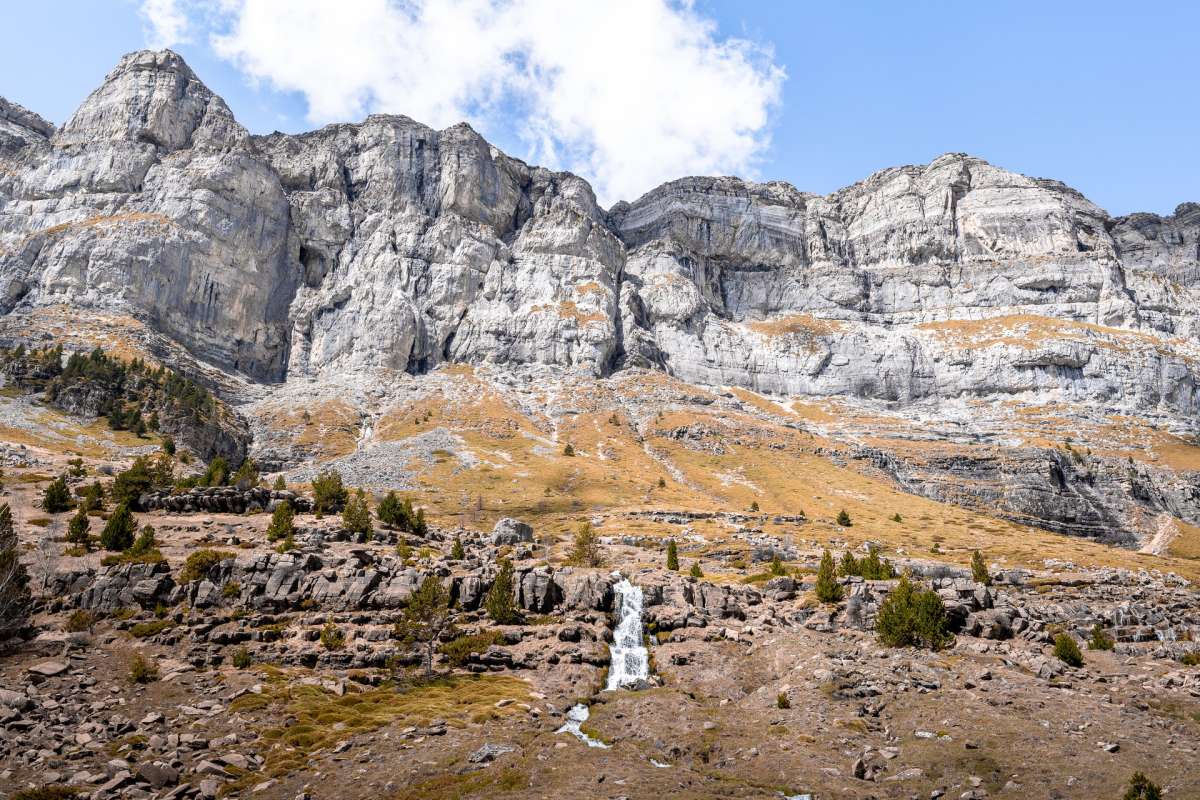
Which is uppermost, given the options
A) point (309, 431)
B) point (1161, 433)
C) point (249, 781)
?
point (1161, 433)

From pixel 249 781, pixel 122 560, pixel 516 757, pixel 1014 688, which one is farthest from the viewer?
pixel 122 560

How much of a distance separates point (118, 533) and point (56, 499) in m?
16.8

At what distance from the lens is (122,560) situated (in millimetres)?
60938

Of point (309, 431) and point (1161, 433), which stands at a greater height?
point (1161, 433)

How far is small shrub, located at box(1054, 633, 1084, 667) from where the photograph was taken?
48.6 meters

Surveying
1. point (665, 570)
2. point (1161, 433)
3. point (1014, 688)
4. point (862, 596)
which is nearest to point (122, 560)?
point (665, 570)

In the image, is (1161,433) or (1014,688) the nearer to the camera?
(1014,688)

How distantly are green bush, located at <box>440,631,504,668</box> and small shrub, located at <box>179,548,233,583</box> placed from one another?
2336cm

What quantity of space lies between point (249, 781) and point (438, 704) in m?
13.6

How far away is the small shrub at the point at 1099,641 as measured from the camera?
5238 cm

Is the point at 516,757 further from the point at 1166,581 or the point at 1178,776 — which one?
the point at 1166,581

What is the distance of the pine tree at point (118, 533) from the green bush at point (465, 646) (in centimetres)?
3478

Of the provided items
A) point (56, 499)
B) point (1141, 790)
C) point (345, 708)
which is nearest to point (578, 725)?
point (345, 708)

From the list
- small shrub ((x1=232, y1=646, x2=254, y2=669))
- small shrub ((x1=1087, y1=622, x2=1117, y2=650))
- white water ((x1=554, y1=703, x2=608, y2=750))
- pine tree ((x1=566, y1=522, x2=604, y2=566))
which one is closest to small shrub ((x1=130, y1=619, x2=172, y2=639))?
small shrub ((x1=232, y1=646, x2=254, y2=669))
